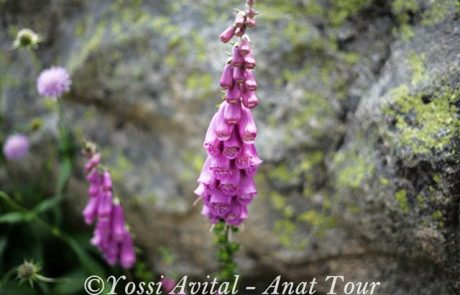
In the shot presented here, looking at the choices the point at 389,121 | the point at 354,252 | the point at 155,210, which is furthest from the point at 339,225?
the point at 155,210

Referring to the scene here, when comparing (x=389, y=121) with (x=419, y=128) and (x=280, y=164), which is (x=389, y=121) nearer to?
Result: (x=419, y=128)

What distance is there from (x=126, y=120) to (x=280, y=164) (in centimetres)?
118

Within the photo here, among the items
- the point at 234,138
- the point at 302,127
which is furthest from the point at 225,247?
the point at 302,127

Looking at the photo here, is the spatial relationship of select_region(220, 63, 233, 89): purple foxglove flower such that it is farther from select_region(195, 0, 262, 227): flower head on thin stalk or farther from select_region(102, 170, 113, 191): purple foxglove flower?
select_region(102, 170, 113, 191): purple foxglove flower

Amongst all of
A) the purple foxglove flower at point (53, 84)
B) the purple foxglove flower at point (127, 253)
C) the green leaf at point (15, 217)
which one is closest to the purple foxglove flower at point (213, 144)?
the purple foxglove flower at point (127, 253)

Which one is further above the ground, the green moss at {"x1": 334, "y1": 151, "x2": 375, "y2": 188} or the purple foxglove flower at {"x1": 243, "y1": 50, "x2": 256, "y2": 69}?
the green moss at {"x1": 334, "y1": 151, "x2": 375, "y2": 188}

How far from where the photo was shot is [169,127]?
3.03 metres

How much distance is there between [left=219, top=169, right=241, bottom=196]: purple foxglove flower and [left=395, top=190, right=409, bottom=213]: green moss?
92cm

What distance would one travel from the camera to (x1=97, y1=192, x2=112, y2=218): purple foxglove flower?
2.59m

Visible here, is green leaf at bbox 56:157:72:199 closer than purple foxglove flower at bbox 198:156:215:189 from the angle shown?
No

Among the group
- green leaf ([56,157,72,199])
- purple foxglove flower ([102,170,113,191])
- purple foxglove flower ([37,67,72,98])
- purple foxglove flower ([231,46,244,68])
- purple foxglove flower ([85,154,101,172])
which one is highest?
purple foxglove flower ([37,67,72,98])

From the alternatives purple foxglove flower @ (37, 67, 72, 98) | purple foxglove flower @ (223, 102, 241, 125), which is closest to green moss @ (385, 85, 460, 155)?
purple foxglove flower @ (223, 102, 241, 125)

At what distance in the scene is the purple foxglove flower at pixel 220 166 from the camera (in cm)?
192

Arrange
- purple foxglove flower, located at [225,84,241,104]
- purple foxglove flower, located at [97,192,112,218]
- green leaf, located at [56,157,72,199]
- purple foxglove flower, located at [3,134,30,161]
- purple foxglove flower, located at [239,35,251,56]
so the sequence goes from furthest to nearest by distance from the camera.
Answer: purple foxglove flower, located at [3,134,30,161], green leaf, located at [56,157,72,199], purple foxglove flower, located at [97,192,112,218], purple foxglove flower, located at [225,84,241,104], purple foxglove flower, located at [239,35,251,56]
